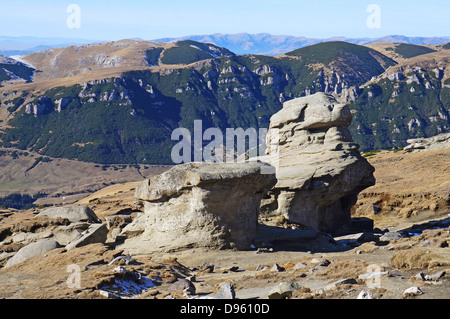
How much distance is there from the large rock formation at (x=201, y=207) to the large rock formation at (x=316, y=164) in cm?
632

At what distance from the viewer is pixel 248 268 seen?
21.6 m

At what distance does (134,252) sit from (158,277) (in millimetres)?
5826

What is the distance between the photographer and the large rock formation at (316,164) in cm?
3197

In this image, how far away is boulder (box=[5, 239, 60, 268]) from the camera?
2478 centimetres

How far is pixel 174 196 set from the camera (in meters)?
25.3

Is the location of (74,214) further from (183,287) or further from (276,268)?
(183,287)

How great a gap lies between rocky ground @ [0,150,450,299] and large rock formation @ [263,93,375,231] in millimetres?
2062

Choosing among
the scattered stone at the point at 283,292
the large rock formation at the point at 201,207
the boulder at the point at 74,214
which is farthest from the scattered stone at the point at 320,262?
the boulder at the point at 74,214

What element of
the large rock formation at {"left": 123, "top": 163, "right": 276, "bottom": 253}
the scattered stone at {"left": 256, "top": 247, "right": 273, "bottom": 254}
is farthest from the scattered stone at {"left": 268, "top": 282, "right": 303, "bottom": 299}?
the large rock formation at {"left": 123, "top": 163, "right": 276, "bottom": 253}

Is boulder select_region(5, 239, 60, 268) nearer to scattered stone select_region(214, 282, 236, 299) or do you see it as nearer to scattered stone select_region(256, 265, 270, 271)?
scattered stone select_region(256, 265, 270, 271)

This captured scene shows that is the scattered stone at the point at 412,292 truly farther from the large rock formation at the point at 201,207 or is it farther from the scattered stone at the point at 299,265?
the large rock formation at the point at 201,207

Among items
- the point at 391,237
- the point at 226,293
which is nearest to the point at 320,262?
the point at 226,293

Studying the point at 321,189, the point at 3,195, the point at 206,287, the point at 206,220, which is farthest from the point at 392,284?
the point at 3,195

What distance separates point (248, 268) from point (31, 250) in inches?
441
